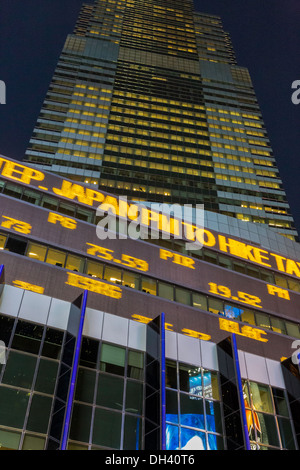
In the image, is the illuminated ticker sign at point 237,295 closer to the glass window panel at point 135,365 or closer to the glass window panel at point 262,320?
the glass window panel at point 262,320

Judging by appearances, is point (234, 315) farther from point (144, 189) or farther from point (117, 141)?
point (117, 141)

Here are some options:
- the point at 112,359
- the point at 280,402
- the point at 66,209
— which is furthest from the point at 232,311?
the point at 66,209

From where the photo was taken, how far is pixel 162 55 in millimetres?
141500

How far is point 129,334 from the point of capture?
26906 millimetres

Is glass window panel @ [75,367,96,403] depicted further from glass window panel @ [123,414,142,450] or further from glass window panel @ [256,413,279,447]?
glass window panel @ [256,413,279,447]

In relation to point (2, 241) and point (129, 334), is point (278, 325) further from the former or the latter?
point (2, 241)

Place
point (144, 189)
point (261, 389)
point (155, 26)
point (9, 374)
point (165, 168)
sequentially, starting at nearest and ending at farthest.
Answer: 1. point (9, 374)
2. point (261, 389)
3. point (144, 189)
4. point (165, 168)
5. point (155, 26)

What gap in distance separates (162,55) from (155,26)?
91.6 feet

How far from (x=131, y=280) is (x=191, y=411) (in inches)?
432

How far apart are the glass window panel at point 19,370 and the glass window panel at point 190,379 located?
926 centimetres

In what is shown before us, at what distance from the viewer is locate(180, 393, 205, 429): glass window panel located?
79.7ft

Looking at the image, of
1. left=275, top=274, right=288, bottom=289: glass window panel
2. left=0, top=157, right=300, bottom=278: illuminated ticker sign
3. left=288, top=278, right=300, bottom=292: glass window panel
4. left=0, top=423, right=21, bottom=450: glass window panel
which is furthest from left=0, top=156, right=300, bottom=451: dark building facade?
left=275, top=274, right=288, bottom=289: glass window panel

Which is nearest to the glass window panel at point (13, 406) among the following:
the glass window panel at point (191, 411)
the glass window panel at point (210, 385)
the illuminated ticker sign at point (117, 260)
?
the glass window panel at point (191, 411)
